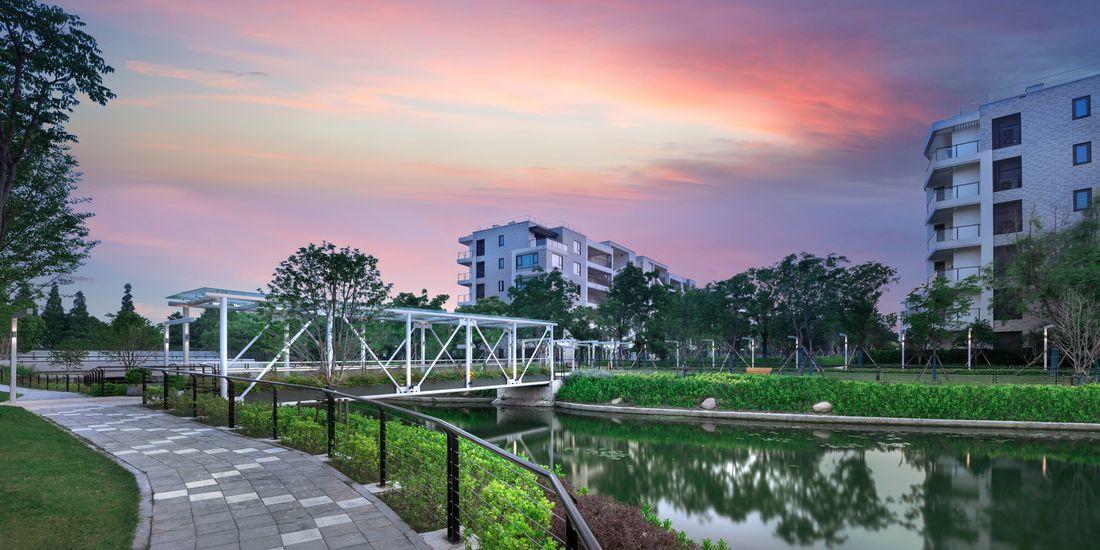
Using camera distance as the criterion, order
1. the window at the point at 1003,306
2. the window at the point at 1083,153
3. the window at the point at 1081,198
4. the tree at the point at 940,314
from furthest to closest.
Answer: the window at the point at 1083,153
the window at the point at 1081,198
the window at the point at 1003,306
the tree at the point at 940,314

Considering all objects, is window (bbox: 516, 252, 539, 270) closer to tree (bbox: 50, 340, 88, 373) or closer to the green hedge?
the green hedge

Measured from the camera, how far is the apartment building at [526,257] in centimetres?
5622

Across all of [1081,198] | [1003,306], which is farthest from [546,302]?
[1081,198]

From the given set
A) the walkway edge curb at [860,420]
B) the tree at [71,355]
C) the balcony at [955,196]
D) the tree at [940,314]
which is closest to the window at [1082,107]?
the balcony at [955,196]

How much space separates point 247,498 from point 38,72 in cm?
570

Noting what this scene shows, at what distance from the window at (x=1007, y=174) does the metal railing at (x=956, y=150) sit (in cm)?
153

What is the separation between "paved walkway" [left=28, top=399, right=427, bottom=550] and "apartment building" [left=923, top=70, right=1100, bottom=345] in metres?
33.6

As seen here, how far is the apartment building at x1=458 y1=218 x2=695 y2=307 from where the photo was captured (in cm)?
5622

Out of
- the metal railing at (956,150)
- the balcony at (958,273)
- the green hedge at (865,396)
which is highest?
the metal railing at (956,150)

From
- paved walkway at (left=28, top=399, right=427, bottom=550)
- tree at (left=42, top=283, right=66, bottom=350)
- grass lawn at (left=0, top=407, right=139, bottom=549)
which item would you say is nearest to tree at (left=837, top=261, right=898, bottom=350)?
paved walkway at (left=28, top=399, right=427, bottom=550)

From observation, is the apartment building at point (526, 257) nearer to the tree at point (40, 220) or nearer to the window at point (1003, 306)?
the window at point (1003, 306)

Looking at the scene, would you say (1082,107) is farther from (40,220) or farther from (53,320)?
(53,320)

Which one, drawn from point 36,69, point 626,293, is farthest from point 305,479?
point 626,293

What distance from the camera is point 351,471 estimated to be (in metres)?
6.98
